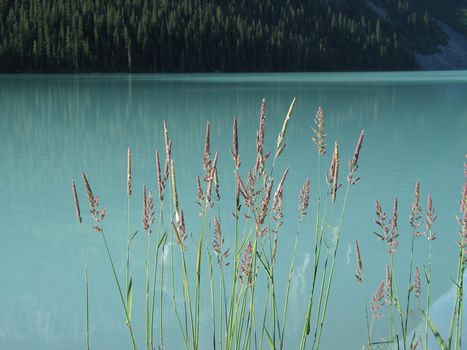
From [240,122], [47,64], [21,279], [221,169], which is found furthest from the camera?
[47,64]

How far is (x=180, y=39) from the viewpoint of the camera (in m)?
99.2

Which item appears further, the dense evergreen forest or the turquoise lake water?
the dense evergreen forest

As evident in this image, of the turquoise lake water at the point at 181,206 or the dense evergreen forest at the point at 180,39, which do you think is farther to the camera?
the dense evergreen forest at the point at 180,39

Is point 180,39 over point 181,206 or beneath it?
over

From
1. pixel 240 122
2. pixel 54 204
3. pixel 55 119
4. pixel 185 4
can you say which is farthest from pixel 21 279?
pixel 185 4

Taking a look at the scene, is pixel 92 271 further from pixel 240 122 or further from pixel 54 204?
pixel 240 122

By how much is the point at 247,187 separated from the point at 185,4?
10782cm

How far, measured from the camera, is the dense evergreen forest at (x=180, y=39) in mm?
88125

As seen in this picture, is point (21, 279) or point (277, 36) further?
point (277, 36)

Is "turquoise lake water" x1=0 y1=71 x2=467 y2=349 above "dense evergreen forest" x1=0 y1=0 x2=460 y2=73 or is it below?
below

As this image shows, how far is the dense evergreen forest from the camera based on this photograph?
8812 centimetres

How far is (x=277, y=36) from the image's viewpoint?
111000 millimetres

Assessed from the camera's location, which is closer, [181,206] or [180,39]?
[181,206]

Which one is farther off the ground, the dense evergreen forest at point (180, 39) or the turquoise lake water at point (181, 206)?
the dense evergreen forest at point (180, 39)
